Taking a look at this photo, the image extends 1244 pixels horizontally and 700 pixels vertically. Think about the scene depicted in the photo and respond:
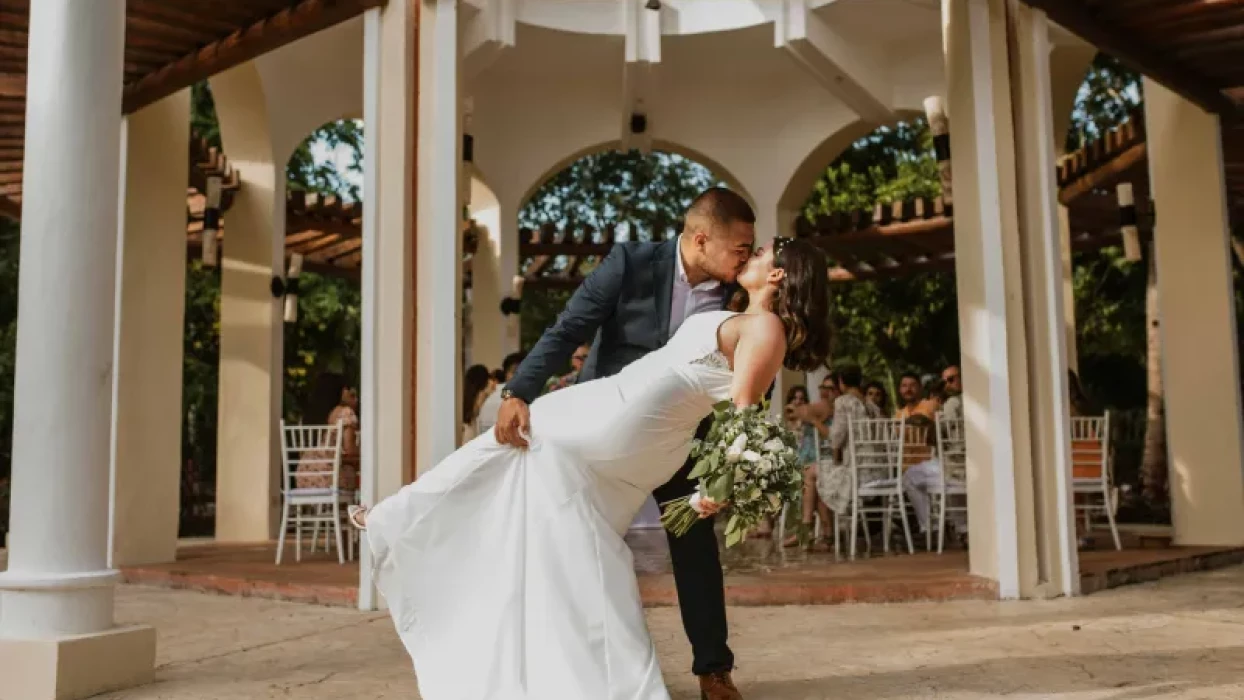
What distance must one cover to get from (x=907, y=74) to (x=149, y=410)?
291 inches

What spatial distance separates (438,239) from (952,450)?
13.2ft

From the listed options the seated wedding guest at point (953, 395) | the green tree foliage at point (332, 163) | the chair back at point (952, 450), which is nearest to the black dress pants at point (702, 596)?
the chair back at point (952, 450)

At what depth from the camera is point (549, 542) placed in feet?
10.4

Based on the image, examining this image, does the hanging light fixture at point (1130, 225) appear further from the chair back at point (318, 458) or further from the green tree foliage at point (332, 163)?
the green tree foliage at point (332, 163)

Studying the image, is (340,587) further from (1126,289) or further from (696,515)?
(1126,289)

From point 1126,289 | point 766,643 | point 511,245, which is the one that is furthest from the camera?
point 1126,289

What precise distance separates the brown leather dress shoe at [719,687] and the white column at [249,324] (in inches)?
290

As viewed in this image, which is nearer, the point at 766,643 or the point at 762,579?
the point at 766,643

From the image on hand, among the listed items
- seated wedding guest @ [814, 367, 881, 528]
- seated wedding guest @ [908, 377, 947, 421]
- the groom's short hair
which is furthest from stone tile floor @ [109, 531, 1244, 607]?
the groom's short hair

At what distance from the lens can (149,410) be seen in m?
8.06

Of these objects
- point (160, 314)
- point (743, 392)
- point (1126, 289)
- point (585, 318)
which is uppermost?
point (1126, 289)

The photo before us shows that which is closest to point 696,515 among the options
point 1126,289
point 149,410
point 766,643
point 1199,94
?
point 766,643

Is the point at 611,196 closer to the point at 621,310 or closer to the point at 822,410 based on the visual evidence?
the point at 822,410

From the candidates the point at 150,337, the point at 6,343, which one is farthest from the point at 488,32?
the point at 6,343
